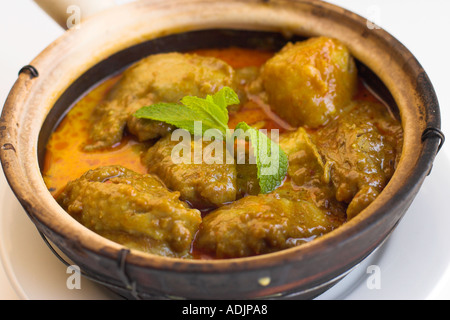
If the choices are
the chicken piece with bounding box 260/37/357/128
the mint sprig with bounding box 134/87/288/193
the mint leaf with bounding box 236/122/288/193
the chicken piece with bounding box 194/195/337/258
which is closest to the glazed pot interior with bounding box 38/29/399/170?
the chicken piece with bounding box 260/37/357/128

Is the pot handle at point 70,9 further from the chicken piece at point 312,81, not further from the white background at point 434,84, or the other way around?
the chicken piece at point 312,81

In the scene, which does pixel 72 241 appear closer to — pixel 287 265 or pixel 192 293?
pixel 192 293

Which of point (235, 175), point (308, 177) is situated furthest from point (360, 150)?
point (235, 175)

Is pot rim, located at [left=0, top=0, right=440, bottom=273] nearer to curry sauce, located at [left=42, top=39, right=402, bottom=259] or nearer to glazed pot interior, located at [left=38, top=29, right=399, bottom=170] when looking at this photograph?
glazed pot interior, located at [left=38, top=29, right=399, bottom=170]

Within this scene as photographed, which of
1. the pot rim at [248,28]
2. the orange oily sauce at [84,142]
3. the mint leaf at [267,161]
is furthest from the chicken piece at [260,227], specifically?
the orange oily sauce at [84,142]

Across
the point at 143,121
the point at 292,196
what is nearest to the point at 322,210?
the point at 292,196
